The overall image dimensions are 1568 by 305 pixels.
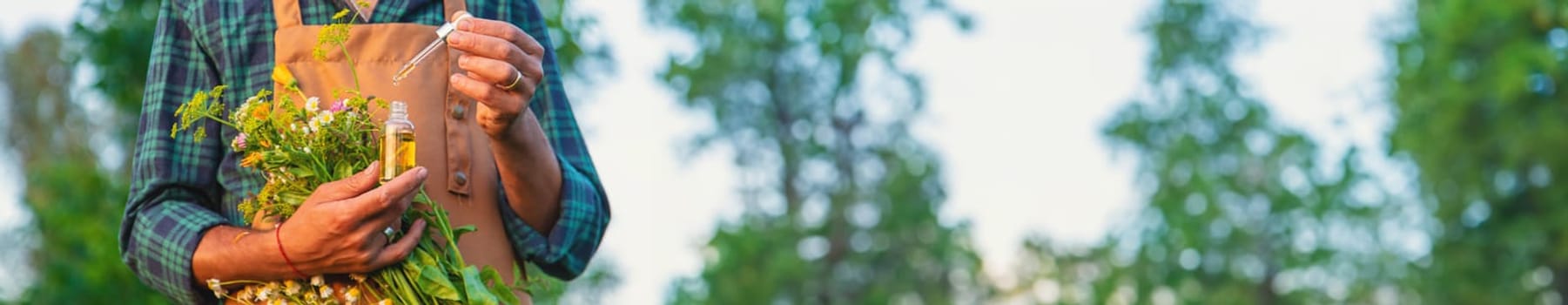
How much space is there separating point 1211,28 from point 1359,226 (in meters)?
4.10

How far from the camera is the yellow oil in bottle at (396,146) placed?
225 centimetres

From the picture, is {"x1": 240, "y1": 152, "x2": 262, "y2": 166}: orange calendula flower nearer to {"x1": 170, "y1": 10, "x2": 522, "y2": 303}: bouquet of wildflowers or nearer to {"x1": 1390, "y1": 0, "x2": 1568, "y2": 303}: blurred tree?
{"x1": 170, "y1": 10, "x2": 522, "y2": 303}: bouquet of wildflowers

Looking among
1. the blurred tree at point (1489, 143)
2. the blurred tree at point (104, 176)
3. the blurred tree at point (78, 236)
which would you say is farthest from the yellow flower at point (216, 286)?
the blurred tree at point (1489, 143)

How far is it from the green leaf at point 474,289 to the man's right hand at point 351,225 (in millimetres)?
82

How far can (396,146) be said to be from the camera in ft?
7.45

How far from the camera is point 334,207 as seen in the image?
2197 mm

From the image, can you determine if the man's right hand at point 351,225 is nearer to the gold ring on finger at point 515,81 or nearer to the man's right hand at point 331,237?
the man's right hand at point 331,237

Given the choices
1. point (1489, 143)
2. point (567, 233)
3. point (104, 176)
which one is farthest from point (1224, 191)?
point (567, 233)

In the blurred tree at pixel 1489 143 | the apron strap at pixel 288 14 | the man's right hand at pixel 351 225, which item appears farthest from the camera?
the blurred tree at pixel 1489 143

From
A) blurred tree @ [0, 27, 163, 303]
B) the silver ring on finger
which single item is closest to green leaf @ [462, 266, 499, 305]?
the silver ring on finger

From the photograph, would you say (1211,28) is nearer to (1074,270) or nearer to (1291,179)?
A: (1291,179)

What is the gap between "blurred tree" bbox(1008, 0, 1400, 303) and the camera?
28.7 meters

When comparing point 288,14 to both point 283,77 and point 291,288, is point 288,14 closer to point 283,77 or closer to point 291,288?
point 283,77

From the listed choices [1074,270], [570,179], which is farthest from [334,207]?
[1074,270]
